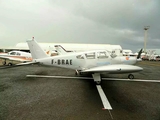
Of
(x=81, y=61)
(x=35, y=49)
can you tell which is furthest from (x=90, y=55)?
(x=35, y=49)

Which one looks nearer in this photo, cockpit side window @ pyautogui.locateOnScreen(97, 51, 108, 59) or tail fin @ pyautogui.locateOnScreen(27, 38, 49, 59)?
cockpit side window @ pyautogui.locateOnScreen(97, 51, 108, 59)

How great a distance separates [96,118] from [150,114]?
1.90 metres

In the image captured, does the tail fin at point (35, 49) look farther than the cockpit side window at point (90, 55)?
Yes

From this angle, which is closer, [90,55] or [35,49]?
[90,55]

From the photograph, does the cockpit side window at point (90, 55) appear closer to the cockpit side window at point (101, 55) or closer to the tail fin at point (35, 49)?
the cockpit side window at point (101, 55)

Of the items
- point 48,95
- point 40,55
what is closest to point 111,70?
point 48,95

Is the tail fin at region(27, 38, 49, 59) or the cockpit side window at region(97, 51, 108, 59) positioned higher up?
the tail fin at region(27, 38, 49, 59)

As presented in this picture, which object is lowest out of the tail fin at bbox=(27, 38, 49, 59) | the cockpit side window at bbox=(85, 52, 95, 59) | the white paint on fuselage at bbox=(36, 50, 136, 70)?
the white paint on fuselage at bbox=(36, 50, 136, 70)

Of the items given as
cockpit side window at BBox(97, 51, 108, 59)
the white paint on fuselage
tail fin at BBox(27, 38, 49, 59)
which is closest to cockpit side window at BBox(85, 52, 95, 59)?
the white paint on fuselage

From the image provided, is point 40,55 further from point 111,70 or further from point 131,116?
point 131,116

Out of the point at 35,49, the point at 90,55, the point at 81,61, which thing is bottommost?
the point at 81,61

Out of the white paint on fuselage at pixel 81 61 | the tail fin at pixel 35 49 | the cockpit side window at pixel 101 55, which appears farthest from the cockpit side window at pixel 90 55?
the tail fin at pixel 35 49

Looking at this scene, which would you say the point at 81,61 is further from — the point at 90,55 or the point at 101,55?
the point at 101,55

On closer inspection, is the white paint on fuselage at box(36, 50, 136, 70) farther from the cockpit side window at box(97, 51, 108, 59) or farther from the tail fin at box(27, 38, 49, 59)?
the tail fin at box(27, 38, 49, 59)
